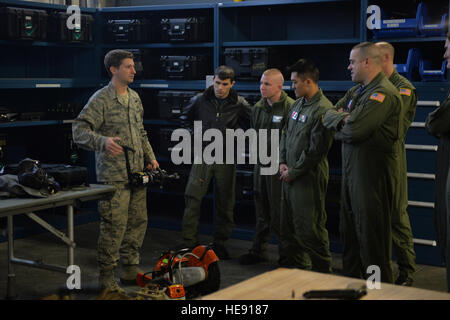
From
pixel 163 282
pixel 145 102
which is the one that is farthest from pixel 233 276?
pixel 145 102

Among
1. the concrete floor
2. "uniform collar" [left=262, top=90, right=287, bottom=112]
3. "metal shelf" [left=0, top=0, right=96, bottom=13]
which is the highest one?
"metal shelf" [left=0, top=0, right=96, bottom=13]

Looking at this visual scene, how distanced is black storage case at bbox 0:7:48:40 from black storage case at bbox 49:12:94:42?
18 cm

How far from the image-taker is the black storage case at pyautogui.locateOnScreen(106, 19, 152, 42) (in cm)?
651

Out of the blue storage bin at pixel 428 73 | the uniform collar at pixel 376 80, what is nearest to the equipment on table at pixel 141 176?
the uniform collar at pixel 376 80

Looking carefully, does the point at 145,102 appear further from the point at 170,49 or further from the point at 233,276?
the point at 233,276

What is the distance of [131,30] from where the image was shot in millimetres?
6535

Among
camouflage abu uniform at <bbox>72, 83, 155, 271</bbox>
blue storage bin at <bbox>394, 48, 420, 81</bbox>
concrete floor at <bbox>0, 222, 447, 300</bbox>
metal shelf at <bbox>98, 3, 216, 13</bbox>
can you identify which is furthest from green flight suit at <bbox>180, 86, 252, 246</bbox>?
blue storage bin at <bbox>394, 48, 420, 81</bbox>

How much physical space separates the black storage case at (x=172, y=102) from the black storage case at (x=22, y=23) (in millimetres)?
1292

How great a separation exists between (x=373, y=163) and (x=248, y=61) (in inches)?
90.1

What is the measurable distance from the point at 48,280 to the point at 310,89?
239cm

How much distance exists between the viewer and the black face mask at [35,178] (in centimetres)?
385

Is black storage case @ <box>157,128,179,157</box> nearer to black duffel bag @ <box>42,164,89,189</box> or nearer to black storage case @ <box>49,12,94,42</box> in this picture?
black storage case @ <box>49,12,94,42</box>

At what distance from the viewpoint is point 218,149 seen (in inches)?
211

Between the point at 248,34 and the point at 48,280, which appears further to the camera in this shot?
the point at 248,34
